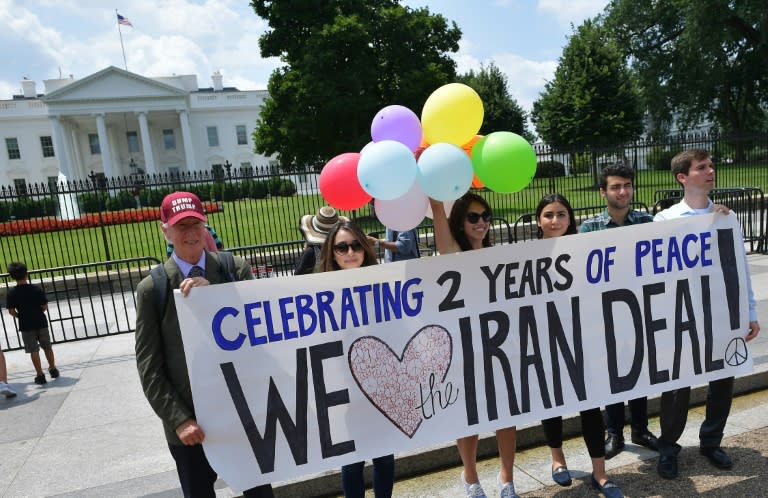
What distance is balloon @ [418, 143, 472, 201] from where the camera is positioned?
2.68 metres

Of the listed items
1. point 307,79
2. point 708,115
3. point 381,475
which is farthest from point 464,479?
point 708,115

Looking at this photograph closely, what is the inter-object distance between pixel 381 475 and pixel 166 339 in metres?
1.36

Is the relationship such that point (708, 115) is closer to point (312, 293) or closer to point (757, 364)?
point (757, 364)

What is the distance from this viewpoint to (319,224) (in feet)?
15.8

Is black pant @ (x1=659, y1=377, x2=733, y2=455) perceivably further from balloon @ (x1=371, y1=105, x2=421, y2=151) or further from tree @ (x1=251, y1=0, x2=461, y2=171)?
tree @ (x1=251, y1=0, x2=461, y2=171)

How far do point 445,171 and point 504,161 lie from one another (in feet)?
1.19

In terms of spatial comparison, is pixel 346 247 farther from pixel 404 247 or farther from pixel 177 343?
pixel 404 247

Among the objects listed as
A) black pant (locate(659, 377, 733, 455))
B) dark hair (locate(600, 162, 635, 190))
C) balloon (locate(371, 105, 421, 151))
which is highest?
balloon (locate(371, 105, 421, 151))

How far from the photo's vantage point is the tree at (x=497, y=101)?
37594 millimetres

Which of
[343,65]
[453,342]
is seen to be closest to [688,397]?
[453,342]

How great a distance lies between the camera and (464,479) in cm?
321

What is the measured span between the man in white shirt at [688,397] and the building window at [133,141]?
66.3m

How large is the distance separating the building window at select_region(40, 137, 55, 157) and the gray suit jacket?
6951cm

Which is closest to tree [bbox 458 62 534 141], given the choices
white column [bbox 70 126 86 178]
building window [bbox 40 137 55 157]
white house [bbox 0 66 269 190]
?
white house [bbox 0 66 269 190]
